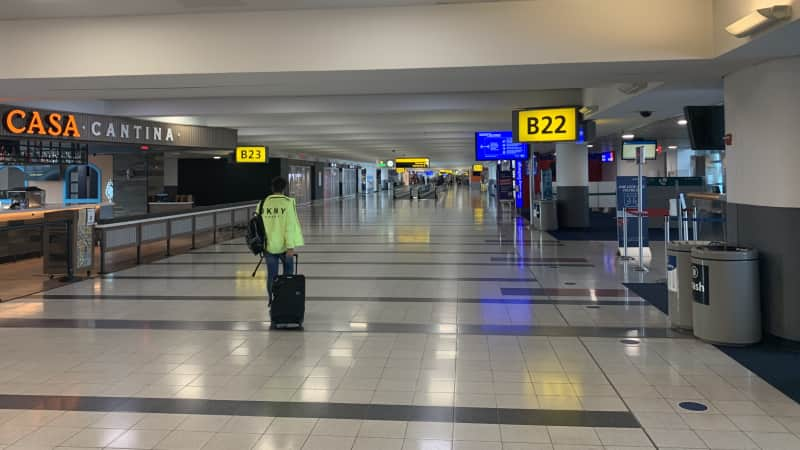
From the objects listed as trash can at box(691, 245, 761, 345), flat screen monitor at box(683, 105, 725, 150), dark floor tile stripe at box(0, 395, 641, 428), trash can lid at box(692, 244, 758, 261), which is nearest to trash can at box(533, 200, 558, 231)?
flat screen monitor at box(683, 105, 725, 150)

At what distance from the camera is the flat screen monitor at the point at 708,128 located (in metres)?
7.07

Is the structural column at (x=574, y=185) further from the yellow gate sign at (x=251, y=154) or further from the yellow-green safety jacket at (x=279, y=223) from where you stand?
the yellow-green safety jacket at (x=279, y=223)

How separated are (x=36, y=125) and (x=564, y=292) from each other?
9.41 meters

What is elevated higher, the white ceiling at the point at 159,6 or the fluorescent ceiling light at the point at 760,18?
the white ceiling at the point at 159,6

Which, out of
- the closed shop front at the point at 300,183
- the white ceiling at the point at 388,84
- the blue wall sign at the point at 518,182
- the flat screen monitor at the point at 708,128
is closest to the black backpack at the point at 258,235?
the white ceiling at the point at 388,84

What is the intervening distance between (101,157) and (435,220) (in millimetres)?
13028

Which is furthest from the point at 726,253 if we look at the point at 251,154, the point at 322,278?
the point at 251,154

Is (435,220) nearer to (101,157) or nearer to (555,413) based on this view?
(101,157)

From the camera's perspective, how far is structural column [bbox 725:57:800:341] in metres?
5.44

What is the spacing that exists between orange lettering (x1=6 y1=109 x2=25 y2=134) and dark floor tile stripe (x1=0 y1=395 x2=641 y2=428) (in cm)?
748

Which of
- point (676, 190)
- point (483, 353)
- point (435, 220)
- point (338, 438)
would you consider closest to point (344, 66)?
point (483, 353)

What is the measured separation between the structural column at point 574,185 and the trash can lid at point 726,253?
12780mm

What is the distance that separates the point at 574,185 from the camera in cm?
1841

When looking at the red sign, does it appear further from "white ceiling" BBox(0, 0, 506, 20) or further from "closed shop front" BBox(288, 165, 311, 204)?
"closed shop front" BBox(288, 165, 311, 204)
